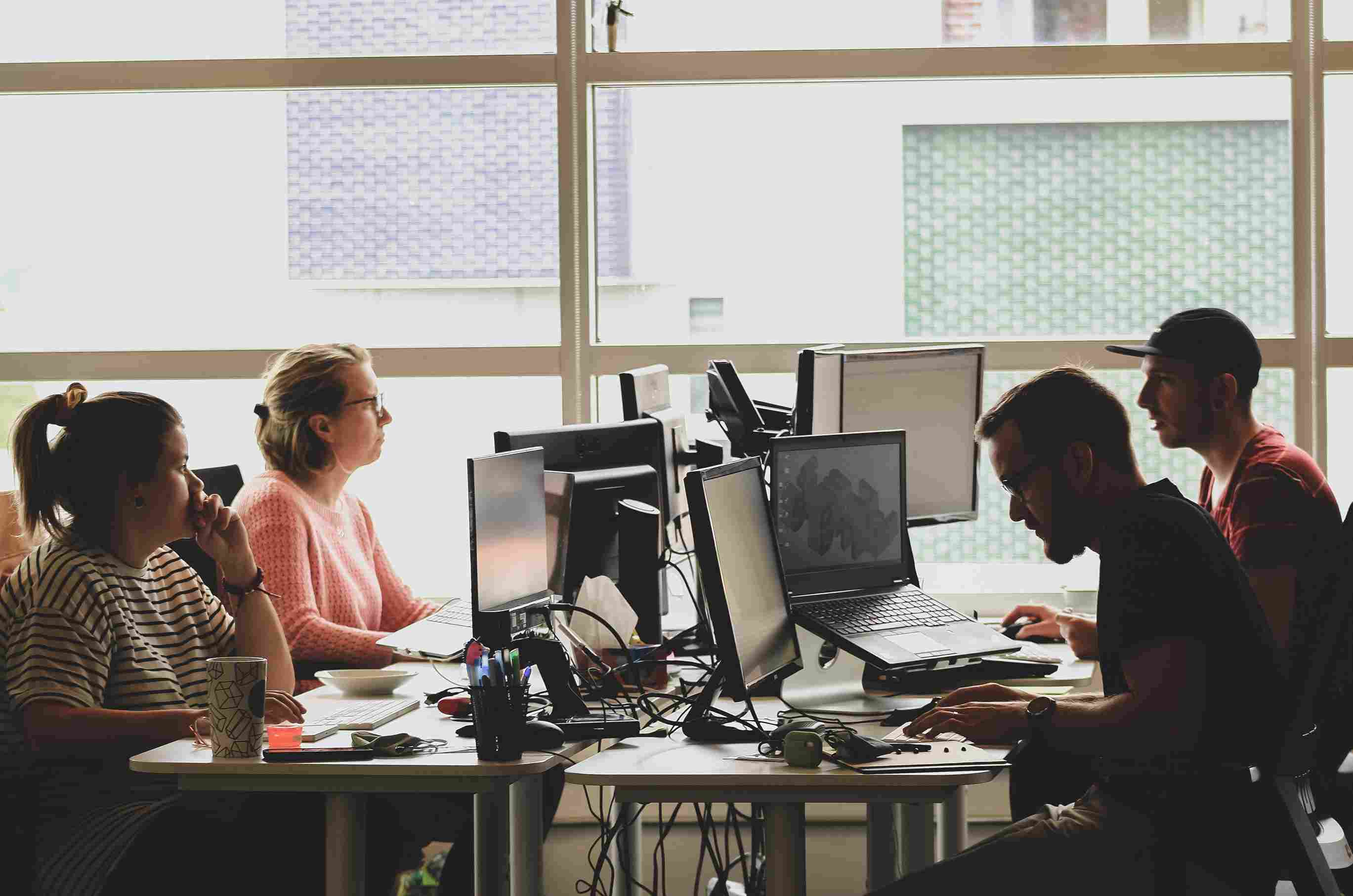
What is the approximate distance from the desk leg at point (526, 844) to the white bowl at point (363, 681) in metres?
0.33

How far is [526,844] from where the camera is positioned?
2273 millimetres

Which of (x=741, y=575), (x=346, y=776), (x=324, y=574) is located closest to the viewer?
(x=346, y=776)

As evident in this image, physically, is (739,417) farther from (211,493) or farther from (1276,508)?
(211,493)

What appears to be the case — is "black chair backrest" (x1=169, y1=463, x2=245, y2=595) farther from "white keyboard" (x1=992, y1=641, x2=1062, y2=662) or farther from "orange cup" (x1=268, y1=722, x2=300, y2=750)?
"white keyboard" (x1=992, y1=641, x2=1062, y2=662)

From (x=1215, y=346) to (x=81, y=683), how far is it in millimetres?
2264

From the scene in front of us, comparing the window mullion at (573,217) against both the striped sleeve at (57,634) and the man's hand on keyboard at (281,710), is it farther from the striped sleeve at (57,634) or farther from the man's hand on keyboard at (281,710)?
the striped sleeve at (57,634)

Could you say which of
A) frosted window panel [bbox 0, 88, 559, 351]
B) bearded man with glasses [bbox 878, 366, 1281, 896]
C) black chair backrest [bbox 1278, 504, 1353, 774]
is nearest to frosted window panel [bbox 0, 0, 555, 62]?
frosted window panel [bbox 0, 88, 559, 351]

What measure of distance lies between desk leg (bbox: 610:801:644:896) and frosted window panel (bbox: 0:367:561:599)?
49.9 inches

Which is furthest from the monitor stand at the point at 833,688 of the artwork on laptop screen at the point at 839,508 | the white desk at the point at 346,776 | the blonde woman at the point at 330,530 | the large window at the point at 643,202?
the large window at the point at 643,202

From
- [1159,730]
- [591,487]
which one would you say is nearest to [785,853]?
[1159,730]

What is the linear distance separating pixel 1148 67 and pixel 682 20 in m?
1.28

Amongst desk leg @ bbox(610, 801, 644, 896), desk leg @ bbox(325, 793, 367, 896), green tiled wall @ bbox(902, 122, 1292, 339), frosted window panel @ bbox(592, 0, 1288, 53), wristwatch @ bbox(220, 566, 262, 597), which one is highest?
frosted window panel @ bbox(592, 0, 1288, 53)

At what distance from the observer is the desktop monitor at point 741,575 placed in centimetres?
197

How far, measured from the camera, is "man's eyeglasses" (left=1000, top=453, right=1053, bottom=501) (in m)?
2.01
